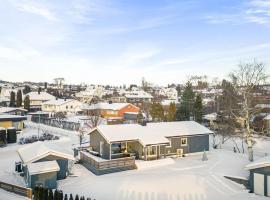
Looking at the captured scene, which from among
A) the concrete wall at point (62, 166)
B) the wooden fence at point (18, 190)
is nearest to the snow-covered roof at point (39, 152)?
the concrete wall at point (62, 166)

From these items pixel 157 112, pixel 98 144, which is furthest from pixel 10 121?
pixel 157 112

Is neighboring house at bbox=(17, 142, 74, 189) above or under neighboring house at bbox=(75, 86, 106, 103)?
under

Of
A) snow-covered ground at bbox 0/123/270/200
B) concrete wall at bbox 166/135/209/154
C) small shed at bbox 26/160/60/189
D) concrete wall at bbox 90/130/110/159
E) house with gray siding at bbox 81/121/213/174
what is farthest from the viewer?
concrete wall at bbox 166/135/209/154

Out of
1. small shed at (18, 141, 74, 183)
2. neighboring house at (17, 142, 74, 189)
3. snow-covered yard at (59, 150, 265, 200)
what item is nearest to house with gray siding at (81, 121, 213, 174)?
snow-covered yard at (59, 150, 265, 200)

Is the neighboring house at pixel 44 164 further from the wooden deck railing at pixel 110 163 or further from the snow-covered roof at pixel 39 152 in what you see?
the wooden deck railing at pixel 110 163

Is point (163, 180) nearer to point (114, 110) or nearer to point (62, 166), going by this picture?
point (62, 166)

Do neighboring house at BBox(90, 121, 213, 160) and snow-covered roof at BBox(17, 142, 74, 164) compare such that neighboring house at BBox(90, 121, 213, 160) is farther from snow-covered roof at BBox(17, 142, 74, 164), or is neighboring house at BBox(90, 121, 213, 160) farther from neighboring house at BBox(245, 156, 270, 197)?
neighboring house at BBox(245, 156, 270, 197)

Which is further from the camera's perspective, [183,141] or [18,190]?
[183,141]
